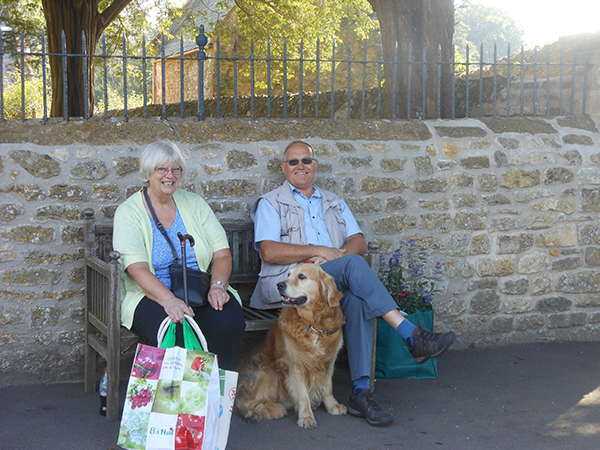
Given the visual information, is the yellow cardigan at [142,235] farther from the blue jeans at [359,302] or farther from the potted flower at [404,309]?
the potted flower at [404,309]

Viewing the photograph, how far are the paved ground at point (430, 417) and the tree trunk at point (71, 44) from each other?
15.8ft

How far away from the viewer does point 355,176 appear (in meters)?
4.67

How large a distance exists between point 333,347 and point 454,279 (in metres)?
1.73

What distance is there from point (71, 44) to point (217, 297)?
6243 millimetres

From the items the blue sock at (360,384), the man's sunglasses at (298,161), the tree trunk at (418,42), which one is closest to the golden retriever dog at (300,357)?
the blue sock at (360,384)

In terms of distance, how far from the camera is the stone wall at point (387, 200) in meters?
3.98

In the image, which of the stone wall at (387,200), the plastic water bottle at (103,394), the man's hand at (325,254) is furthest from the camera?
the stone wall at (387,200)

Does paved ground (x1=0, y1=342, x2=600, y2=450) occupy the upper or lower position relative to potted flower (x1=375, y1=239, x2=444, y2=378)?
lower

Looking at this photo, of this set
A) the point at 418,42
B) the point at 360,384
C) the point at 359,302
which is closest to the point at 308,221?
the point at 359,302

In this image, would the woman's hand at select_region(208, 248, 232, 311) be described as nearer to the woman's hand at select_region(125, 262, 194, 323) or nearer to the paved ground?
the woman's hand at select_region(125, 262, 194, 323)

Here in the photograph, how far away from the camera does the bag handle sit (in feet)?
10.0

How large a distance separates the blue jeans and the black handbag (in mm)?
775

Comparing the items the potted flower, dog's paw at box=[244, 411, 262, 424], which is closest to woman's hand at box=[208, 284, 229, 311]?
dog's paw at box=[244, 411, 262, 424]

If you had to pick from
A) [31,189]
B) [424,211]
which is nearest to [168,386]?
[31,189]
